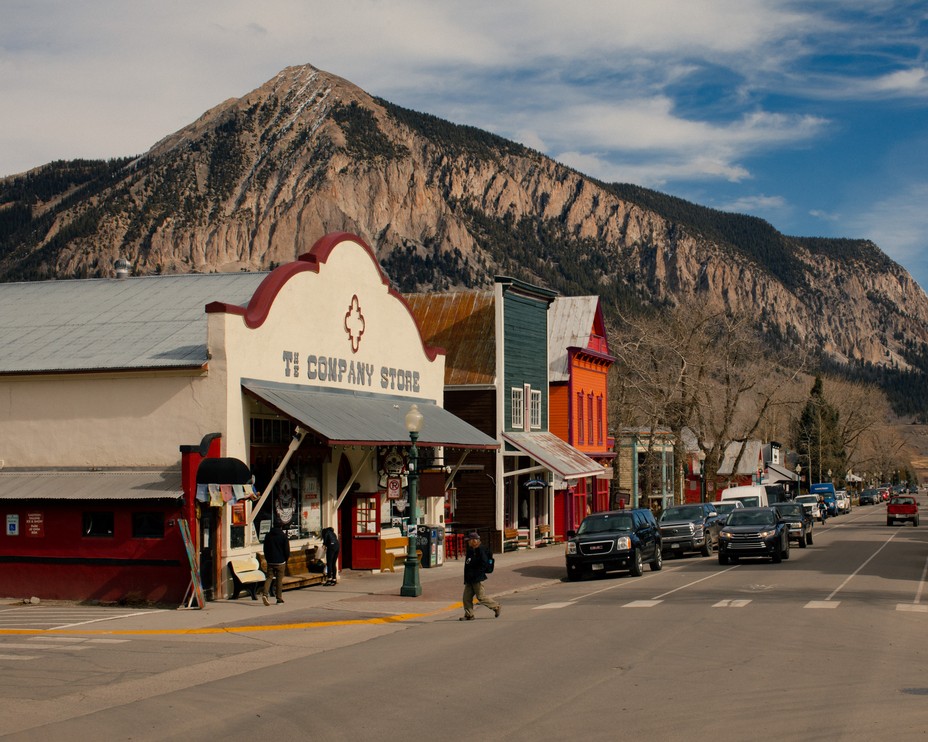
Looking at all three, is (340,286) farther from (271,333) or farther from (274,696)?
(274,696)

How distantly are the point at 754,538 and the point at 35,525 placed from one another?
1982 centimetres

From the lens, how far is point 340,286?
28922mm

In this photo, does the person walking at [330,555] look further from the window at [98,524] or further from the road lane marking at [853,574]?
the road lane marking at [853,574]

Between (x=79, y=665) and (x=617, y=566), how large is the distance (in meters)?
17.2

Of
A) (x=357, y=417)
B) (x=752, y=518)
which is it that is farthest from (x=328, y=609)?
(x=752, y=518)

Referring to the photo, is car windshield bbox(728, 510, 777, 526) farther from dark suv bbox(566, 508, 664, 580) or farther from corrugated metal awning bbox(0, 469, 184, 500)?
corrugated metal awning bbox(0, 469, 184, 500)

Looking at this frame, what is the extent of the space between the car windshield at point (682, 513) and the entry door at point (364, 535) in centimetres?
1319

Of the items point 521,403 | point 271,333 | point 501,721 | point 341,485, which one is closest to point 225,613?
point 271,333

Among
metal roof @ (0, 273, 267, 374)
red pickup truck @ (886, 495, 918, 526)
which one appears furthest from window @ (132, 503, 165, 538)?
red pickup truck @ (886, 495, 918, 526)

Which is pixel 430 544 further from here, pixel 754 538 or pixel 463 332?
pixel 463 332

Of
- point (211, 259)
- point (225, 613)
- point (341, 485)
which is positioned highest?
point (211, 259)

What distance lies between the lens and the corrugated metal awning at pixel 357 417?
952 inches

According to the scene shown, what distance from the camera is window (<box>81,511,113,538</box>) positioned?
2338 centimetres

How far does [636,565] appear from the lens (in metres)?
30.2
